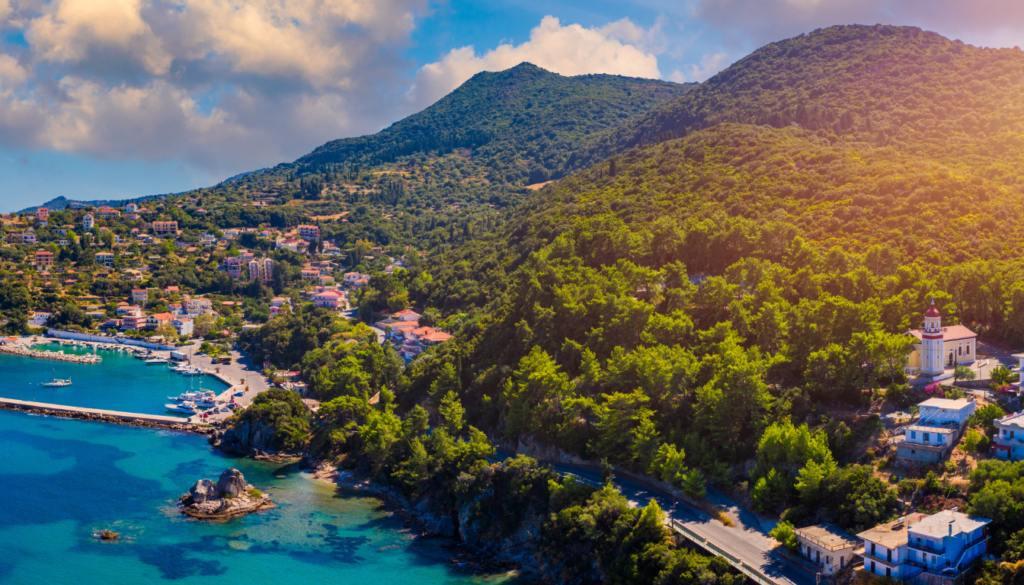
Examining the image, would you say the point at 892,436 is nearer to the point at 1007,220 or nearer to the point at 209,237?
the point at 1007,220

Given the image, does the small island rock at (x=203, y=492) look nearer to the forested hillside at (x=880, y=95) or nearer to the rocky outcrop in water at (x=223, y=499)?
the rocky outcrop in water at (x=223, y=499)

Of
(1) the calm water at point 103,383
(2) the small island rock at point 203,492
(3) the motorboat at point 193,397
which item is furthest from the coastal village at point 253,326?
(2) the small island rock at point 203,492

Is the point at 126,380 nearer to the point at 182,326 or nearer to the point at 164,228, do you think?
the point at 182,326

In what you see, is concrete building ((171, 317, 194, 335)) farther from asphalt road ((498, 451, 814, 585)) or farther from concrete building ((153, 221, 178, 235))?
asphalt road ((498, 451, 814, 585))

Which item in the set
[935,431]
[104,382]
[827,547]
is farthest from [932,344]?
[104,382]

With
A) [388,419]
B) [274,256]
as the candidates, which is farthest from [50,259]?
[388,419]

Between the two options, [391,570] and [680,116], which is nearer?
[391,570]
